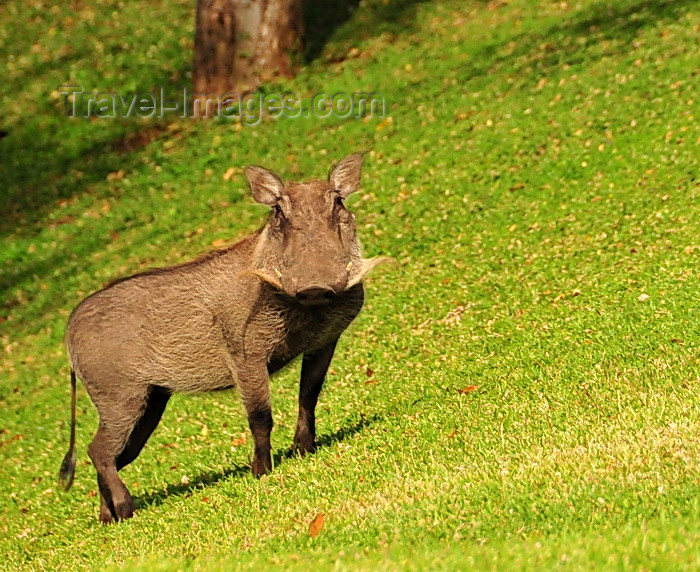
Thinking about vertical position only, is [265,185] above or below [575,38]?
above

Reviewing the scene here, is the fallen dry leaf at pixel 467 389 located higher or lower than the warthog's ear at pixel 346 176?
lower

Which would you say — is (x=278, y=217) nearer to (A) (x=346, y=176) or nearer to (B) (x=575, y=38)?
(A) (x=346, y=176)

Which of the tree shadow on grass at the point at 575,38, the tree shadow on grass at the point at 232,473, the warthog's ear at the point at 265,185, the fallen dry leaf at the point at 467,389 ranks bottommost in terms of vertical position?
the tree shadow on grass at the point at 232,473

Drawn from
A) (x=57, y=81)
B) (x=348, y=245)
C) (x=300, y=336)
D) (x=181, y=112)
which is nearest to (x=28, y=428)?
(x=300, y=336)

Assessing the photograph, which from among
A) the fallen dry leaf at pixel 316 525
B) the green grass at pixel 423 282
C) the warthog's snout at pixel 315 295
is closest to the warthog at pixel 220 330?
the warthog's snout at pixel 315 295

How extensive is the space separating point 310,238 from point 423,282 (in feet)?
18.7

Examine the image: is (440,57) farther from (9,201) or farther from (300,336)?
(300,336)

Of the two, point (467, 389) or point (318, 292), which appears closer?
point (318, 292)

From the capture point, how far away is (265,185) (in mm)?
7336

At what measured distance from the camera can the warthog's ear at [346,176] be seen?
7.33 meters

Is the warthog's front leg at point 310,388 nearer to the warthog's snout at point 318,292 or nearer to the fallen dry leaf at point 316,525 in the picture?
the warthog's snout at point 318,292

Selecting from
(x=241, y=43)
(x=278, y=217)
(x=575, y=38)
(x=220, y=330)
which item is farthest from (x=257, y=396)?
(x=241, y=43)

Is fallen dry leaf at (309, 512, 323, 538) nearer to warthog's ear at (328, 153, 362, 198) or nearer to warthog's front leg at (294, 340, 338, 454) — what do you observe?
warthog's front leg at (294, 340, 338, 454)

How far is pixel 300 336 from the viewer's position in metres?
7.73
